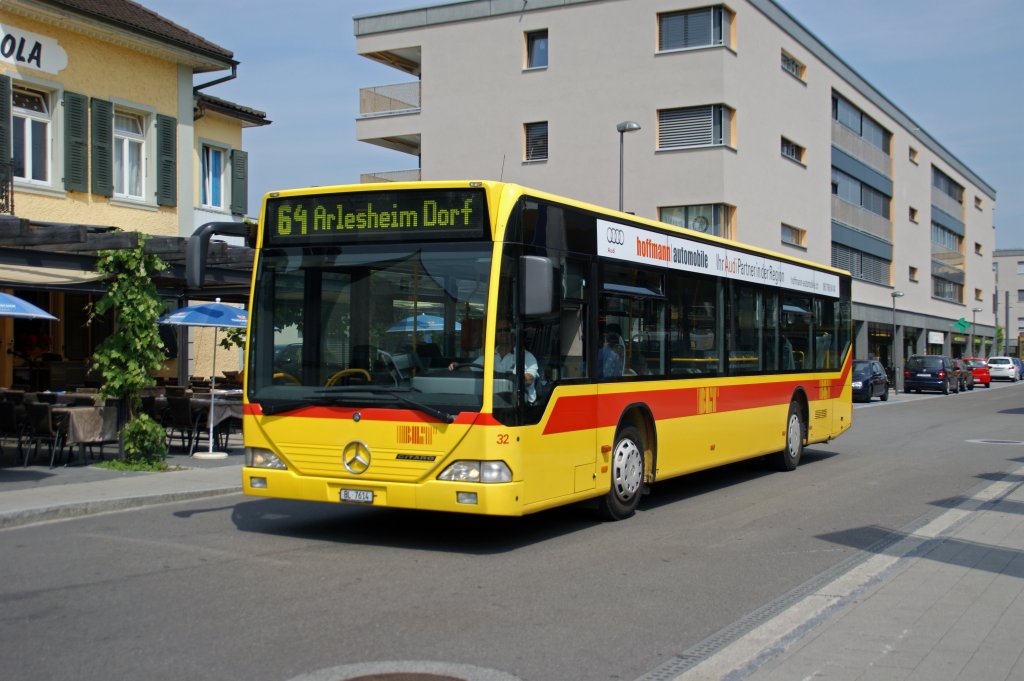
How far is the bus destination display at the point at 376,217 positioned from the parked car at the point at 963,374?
4896cm

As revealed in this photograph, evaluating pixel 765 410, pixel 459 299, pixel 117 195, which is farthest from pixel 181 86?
pixel 459 299

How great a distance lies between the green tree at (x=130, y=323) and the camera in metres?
13.7

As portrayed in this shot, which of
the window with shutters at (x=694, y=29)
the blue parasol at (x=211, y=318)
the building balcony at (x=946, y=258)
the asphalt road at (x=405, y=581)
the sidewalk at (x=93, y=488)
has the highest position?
the window with shutters at (x=694, y=29)

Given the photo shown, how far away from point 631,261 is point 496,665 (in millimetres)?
5708

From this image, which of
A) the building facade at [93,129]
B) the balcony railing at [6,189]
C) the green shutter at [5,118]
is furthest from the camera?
the building facade at [93,129]

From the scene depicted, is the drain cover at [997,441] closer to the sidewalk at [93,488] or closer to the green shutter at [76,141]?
the sidewalk at [93,488]

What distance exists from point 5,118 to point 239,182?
23.5 feet

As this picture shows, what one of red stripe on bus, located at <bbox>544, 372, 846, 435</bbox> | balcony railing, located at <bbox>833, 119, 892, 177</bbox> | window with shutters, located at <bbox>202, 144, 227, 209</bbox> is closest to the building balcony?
balcony railing, located at <bbox>833, 119, 892, 177</bbox>

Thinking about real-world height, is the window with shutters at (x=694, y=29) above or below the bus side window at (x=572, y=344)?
above

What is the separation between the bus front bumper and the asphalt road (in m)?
0.44

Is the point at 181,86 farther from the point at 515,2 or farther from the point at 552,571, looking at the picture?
the point at 515,2

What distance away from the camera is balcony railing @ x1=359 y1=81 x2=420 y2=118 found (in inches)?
1730

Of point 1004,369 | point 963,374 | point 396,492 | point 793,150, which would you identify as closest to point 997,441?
point 396,492

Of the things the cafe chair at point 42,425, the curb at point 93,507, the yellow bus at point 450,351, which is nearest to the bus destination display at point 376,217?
the yellow bus at point 450,351
